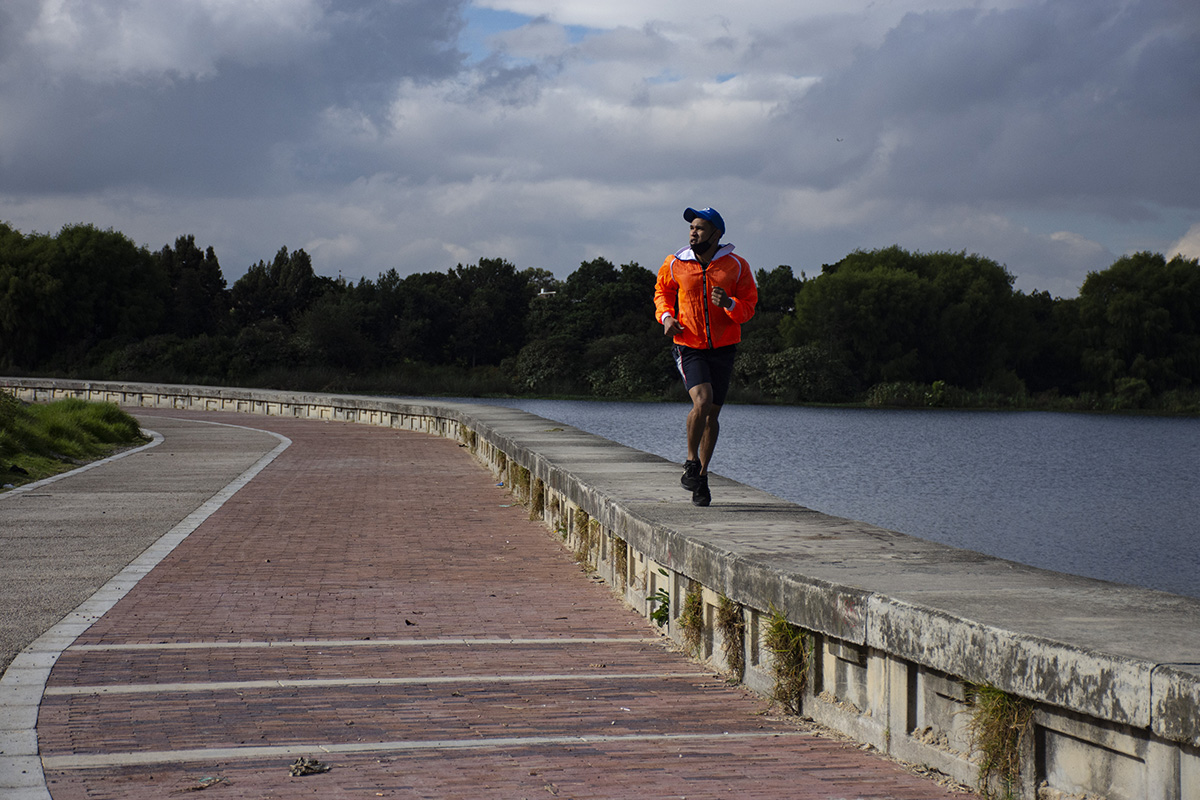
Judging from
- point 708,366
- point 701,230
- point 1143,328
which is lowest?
point 708,366

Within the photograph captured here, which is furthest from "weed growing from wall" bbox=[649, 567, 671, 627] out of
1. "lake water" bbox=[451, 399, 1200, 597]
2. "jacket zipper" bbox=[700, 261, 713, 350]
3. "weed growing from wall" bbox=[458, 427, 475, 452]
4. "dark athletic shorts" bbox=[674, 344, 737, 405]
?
"weed growing from wall" bbox=[458, 427, 475, 452]

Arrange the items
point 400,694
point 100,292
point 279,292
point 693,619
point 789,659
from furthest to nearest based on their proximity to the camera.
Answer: point 279,292, point 100,292, point 693,619, point 400,694, point 789,659

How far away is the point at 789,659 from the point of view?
4891 millimetres

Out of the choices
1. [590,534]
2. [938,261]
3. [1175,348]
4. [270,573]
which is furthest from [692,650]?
[938,261]

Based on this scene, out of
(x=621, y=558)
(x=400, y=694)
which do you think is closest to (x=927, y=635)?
(x=400, y=694)

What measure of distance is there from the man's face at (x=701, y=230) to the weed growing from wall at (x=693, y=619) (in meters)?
2.27

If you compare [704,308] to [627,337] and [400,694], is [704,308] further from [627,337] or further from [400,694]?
[627,337]

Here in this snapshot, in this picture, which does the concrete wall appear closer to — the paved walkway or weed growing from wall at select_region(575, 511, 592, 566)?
the paved walkway

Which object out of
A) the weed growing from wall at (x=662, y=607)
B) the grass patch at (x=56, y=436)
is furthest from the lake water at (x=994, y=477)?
the grass patch at (x=56, y=436)

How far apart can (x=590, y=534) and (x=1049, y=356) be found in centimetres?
6294

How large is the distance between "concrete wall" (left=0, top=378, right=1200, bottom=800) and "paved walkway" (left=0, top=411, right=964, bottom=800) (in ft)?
0.65

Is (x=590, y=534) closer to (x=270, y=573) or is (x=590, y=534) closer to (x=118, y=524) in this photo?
(x=270, y=573)

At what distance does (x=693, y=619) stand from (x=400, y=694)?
5.48 ft

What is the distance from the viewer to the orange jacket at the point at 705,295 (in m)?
7.28
